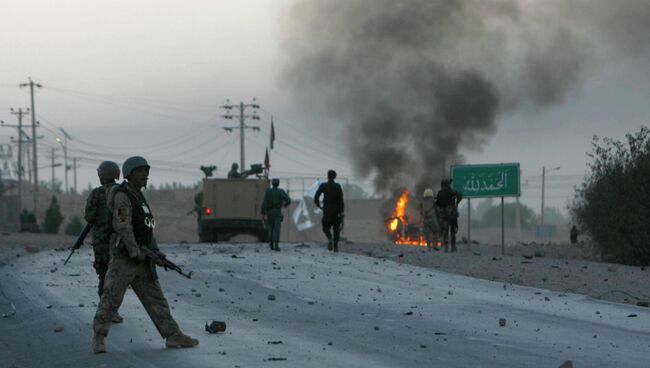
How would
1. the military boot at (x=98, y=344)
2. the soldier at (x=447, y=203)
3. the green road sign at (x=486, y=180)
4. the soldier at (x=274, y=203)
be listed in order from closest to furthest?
the military boot at (x=98, y=344)
the soldier at (x=274, y=203)
the soldier at (x=447, y=203)
the green road sign at (x=486, y=180)

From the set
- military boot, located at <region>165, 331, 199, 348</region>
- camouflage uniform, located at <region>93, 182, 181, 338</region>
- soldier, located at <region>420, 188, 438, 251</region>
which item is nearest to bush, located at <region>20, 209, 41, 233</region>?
soldier, located at <region>420, 188, 438, 251</region>

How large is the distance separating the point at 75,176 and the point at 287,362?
130 meters

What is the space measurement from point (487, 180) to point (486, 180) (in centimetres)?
3

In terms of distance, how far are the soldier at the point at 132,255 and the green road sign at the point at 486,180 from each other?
60.0ft

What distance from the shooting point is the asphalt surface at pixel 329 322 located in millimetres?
10148

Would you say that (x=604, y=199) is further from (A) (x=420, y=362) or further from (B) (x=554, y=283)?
(A) (x=420, y=362)

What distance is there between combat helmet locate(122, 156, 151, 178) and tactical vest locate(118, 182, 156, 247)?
11cm

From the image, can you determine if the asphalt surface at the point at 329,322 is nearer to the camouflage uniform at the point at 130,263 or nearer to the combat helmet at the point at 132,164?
the camouflage uniform at the point at 130,263

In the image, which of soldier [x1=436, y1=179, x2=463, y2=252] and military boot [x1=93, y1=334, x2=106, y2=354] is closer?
military boot [x1=93, y1=334, x2=106, y2=354]

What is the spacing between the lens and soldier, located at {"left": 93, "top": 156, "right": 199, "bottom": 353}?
1005 cm

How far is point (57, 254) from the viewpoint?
29562 millimetres

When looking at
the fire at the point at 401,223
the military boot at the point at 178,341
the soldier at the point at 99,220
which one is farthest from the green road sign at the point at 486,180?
the fire at the point at 401,223

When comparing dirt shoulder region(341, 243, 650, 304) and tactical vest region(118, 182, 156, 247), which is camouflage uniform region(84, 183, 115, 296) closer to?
tactical vest region(118, 182, 156, 247)

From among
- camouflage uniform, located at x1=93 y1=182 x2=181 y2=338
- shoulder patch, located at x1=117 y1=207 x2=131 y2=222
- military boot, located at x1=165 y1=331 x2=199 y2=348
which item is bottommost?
military boot, located at x1=165 y1=331 x2=199 y2=348
